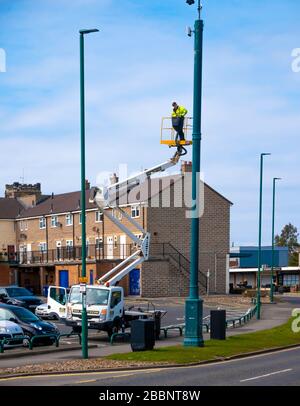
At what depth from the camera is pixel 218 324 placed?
31.7 m

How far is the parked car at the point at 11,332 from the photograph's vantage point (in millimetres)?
29609

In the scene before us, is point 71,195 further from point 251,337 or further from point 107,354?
point 107,354

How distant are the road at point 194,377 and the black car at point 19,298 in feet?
76.5

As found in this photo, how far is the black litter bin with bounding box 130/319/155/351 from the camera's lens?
26609mm

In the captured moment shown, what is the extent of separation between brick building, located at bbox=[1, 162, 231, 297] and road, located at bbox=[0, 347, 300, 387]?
40.9 metres

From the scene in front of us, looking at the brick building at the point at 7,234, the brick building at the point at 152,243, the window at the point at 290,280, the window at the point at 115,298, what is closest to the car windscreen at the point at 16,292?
the window at the point at 115,298

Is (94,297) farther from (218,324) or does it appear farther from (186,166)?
(186,166)

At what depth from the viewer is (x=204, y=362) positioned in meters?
25.0

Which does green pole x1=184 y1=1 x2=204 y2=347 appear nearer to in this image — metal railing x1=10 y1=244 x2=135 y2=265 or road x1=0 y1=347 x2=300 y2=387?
road x1=0 y1=347 x2=300 y2=387

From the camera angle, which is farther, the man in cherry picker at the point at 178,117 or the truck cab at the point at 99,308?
the truck cab at the point at 99,308

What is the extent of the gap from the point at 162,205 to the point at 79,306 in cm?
3167

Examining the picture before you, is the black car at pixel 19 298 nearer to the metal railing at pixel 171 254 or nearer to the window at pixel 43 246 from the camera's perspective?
Answer: the metal railing at pixel 171 254

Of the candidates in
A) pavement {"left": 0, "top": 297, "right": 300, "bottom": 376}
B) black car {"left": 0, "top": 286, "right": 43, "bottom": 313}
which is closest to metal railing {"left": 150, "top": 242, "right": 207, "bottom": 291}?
black car {"left": 0, "top": 286, "right": 43, "bottom": 313}

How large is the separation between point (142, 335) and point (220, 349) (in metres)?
3.00
